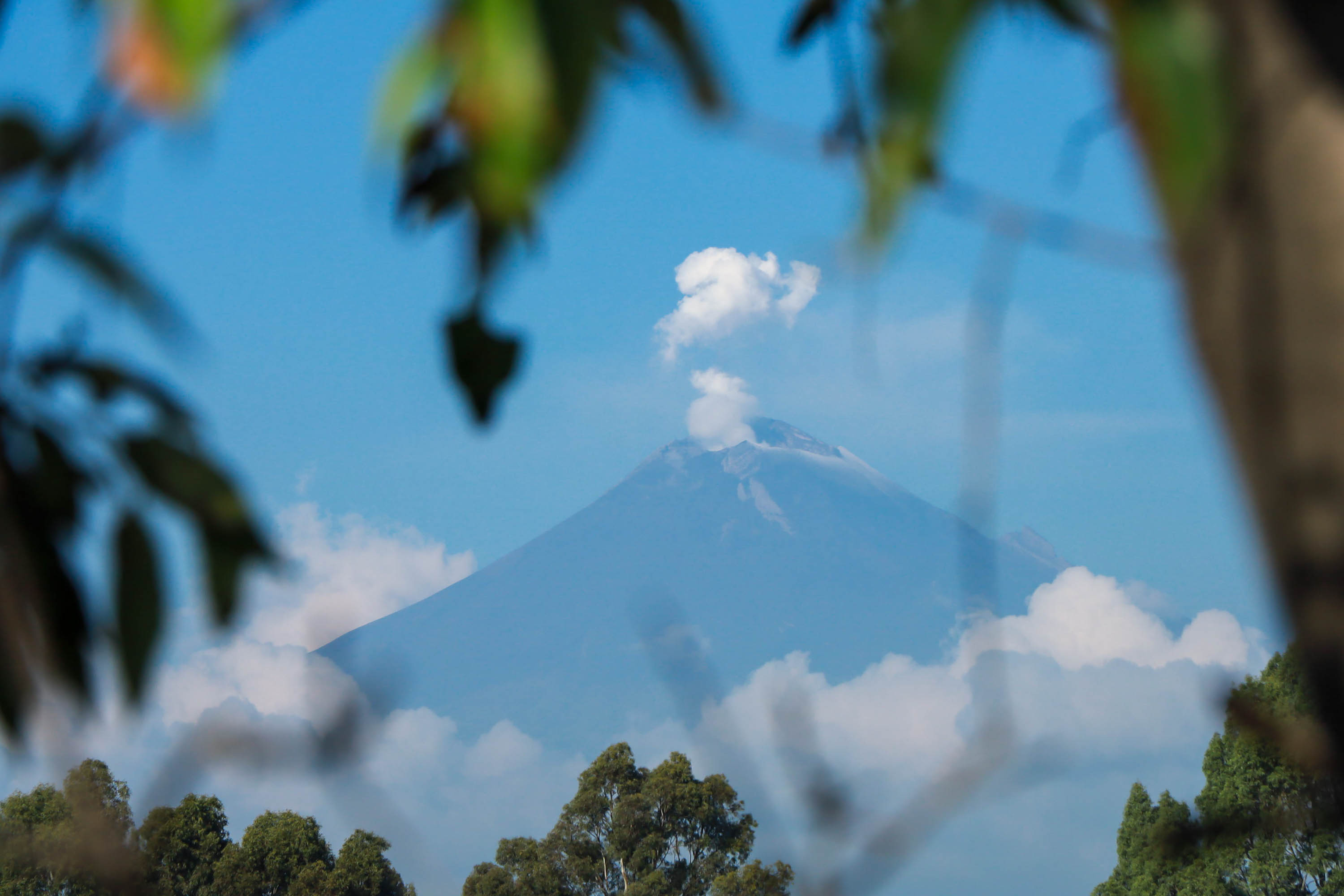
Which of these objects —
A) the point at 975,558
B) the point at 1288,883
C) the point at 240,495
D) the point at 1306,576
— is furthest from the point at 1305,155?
the point at 1288,883

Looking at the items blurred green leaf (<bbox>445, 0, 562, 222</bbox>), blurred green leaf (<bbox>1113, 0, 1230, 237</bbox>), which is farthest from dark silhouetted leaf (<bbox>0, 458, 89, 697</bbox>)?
blurred green leaf (<bbox>1113, 0, 1230, 237</bbox>)

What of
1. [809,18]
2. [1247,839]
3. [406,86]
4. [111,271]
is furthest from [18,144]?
[1247,839]

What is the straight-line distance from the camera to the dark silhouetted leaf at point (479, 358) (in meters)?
0.83

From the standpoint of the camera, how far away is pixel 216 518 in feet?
2.64

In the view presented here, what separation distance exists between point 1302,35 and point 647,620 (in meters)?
0.85

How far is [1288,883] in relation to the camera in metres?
19.2

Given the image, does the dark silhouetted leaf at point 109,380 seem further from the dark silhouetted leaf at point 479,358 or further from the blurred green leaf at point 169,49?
the blurred green leaf at point 169,49

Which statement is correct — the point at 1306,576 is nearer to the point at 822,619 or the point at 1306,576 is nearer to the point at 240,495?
the point at 240,495

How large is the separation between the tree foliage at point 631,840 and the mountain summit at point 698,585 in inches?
3412

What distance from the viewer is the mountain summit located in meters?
126

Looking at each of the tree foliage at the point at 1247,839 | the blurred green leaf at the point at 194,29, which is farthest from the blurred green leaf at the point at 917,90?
the tree foliage at the point at 1247,839

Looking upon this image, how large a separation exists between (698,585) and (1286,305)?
135 m

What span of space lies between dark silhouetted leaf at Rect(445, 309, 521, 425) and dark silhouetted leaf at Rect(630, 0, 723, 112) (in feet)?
0.87

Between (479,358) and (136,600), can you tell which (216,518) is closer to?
(136,600)
